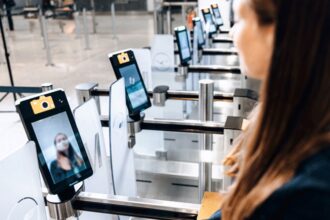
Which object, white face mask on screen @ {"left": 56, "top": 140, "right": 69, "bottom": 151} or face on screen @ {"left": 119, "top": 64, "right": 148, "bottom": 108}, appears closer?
white face mask on screen @ {"left": 56, "top": 140, "right": 69, "bottom": 151}

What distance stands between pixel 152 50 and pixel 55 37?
5.49 m

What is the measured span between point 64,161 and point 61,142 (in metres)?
0.05

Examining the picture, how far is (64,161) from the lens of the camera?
96 cm

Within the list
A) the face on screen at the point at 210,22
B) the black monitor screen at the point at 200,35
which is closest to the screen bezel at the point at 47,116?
the black monitor screen at the point at 200,35

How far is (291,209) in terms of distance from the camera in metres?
0.46

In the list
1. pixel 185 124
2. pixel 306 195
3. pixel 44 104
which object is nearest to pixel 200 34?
pixel 185 124

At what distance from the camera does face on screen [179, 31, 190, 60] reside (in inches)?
99.3

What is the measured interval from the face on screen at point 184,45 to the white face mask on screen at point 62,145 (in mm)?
1606

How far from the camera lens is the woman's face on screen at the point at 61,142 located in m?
0.95

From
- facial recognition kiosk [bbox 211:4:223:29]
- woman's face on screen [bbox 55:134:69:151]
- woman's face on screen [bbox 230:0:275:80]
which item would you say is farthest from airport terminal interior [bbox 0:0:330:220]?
facial recognition kiosk [bbox 211:4:223:29]

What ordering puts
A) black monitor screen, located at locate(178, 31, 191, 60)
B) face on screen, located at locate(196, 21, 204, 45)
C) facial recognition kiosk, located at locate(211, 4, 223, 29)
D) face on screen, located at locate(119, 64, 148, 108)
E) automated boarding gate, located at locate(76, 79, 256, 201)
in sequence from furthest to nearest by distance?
facial recognition kiosk, located at locate(211, 4, 223, 29)
face on screen, located at locate(196, 21, 204, 45)
black monitor screen, located at locate(178, 31, 191, 60)
face on screen, located at locate(119, 64, 148, 108)
automated boarding gate, located at locate(76, 79, 256, 201)

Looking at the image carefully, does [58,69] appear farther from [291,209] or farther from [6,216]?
[291,209]

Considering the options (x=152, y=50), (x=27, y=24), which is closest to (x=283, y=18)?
(x=152, y=50)

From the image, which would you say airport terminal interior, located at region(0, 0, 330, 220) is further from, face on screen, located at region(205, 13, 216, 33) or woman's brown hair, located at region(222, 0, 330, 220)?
woman's brown hair, located at region(222, 0, 330, 220)
